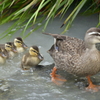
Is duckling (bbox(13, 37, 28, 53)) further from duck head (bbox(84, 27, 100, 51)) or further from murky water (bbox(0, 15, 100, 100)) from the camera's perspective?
duck head (bbox(84, 27, 100, 51))

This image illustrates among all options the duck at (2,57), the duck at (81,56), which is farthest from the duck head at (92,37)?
the duck at (2,57)

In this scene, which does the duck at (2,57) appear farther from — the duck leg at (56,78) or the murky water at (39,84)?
the duck leg at (56,78)

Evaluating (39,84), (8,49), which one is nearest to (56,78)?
(39,84)

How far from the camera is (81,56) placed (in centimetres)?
340

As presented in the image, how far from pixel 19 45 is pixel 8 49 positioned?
0.19m

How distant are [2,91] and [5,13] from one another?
6.23 ft

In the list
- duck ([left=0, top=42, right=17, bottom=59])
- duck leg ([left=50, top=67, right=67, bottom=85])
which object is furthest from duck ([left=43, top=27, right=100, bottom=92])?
duck ([left=0, top=42, right=17, bottom=59])

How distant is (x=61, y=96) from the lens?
10.8 ft

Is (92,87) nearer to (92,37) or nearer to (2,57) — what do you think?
(92,37)

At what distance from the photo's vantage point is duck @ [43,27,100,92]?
335 cm

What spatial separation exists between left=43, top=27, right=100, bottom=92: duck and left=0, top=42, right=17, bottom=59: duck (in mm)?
1064

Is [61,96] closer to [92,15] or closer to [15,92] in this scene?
[15,92]

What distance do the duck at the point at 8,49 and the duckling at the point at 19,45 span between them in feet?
0.25

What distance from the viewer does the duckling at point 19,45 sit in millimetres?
4516
